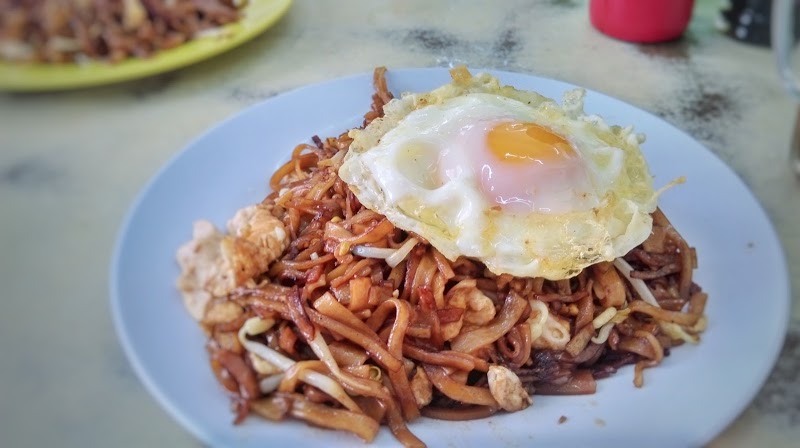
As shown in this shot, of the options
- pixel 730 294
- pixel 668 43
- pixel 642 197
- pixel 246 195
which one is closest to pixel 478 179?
pixel 642 197

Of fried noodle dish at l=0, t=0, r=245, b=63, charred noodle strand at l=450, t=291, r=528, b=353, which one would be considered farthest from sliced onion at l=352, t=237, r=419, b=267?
fried noodle dish at l=0, t=0, r=245, b=63

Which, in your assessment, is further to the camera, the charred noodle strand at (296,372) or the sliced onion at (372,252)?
the sliced onion at (372,252)

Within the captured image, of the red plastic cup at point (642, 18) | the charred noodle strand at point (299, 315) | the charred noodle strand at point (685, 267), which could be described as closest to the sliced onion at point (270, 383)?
the charred noodle strand at point (299, 315)

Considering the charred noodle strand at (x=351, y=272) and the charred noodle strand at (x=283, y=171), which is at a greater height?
the charred noodle strand at (x=283, y=171)

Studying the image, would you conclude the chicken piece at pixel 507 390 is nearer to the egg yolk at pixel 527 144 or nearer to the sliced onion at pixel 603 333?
the sliced onion at pixel 603 333

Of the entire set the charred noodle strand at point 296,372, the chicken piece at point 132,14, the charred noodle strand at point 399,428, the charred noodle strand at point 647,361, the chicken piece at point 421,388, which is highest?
the chicken piece at point 132,14

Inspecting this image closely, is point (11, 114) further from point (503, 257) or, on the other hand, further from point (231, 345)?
point (503, 257)

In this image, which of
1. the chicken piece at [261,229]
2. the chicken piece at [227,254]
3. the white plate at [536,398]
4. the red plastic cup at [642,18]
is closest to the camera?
the white plate at [536,398]

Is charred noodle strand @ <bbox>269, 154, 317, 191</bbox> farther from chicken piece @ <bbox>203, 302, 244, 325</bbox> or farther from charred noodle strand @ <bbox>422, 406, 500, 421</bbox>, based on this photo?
charred noodle strand @ <bbox>422, 406, 500, 421</bbox>
